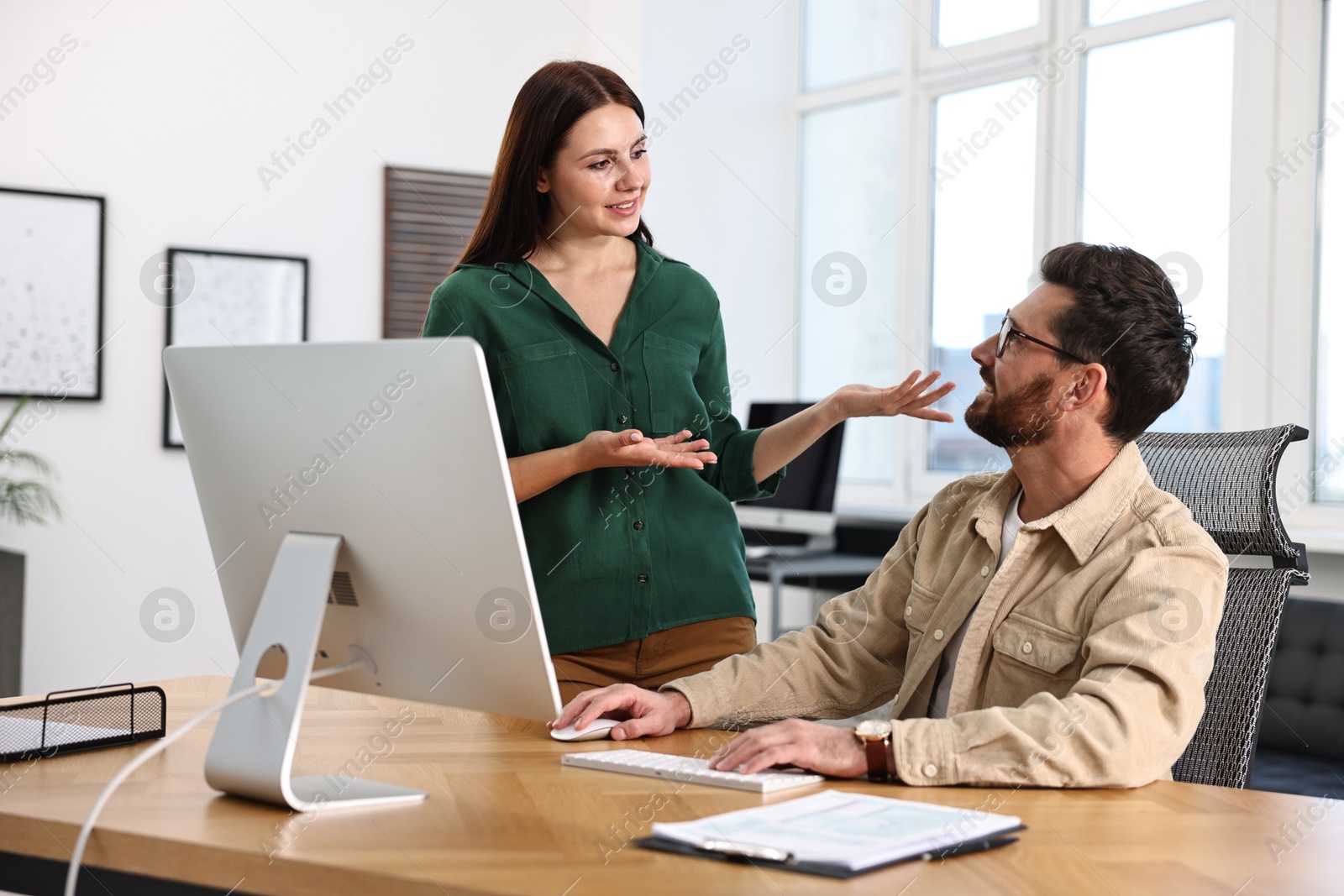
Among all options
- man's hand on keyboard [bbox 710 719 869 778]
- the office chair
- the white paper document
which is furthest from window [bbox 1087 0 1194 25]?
the white paper document

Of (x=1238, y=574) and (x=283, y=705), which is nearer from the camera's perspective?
(x=283, y=705)

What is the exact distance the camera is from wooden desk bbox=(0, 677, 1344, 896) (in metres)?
1.02

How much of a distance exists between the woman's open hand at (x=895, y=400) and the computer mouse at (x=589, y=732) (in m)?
0.56

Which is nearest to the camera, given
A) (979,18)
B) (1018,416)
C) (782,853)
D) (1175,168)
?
(782,853)

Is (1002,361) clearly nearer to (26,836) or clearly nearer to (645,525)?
(645,525)

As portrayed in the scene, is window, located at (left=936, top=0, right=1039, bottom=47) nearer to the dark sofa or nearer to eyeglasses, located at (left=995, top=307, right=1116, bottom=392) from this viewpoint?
the dark sofa

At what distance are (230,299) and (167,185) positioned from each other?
1.51 ft

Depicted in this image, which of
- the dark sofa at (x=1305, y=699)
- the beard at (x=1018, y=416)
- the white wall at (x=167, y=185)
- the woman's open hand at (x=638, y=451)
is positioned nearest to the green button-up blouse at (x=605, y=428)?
the woman's open hand at (x=638, y=451)

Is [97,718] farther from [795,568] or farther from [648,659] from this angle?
[795,568]

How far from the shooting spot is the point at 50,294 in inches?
175

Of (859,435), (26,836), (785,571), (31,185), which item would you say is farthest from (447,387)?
(859,435)

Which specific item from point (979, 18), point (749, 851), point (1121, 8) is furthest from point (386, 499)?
point (979, 18)

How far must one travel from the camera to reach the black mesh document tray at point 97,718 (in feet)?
4.91

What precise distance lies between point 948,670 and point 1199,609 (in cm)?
38
